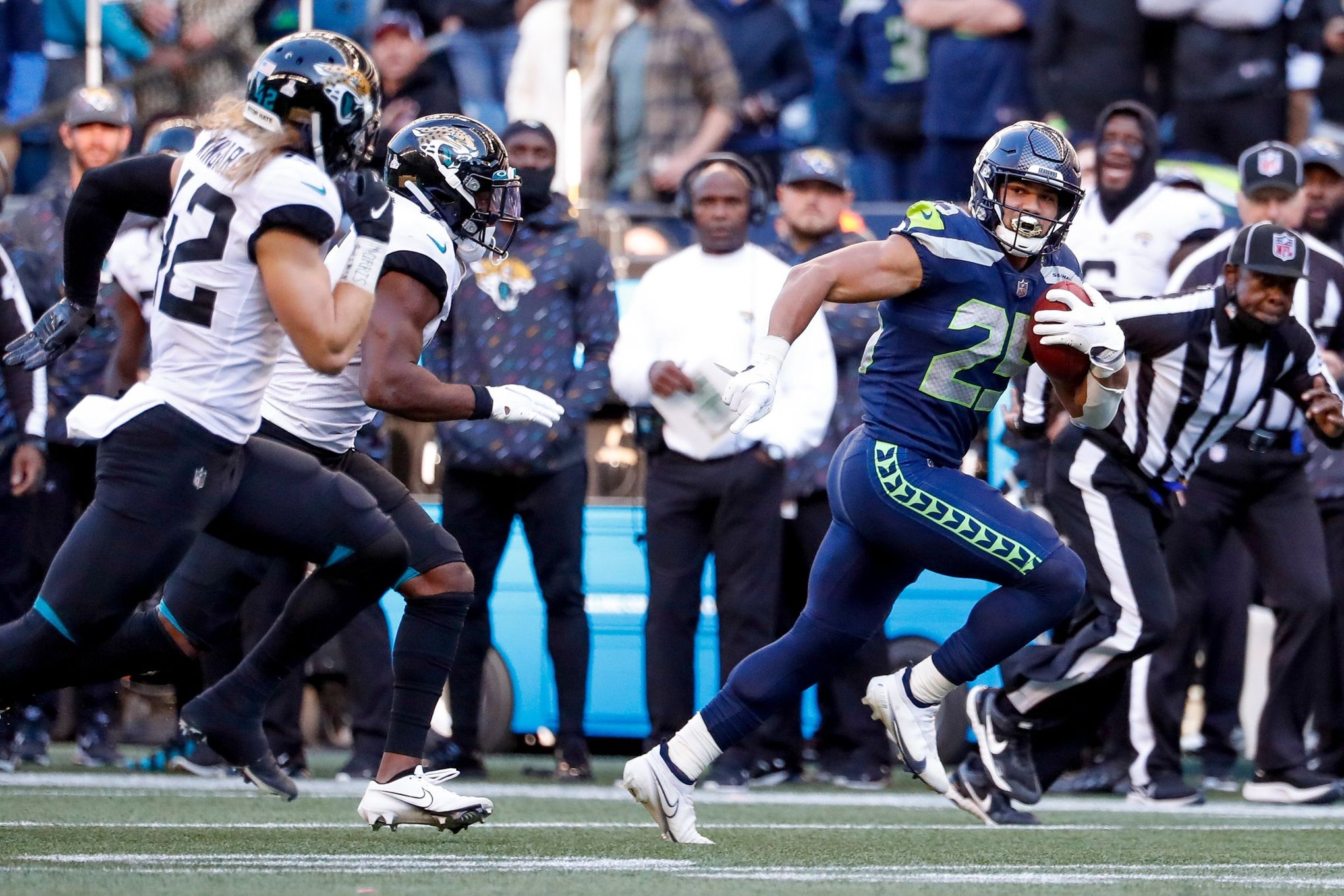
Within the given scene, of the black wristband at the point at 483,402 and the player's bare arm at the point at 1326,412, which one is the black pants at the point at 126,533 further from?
the player's bare arm at the point at 1326,412

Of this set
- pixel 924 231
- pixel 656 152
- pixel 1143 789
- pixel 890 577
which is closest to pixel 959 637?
pixel 890 577

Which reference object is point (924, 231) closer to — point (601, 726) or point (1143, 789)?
point (1143, 789)

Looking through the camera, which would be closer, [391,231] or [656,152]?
[391,231]

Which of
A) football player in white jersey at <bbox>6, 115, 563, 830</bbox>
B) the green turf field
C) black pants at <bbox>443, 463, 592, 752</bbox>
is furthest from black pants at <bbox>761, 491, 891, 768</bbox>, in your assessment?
football player in white jersey at <bbox>6, 115, 563, 830</bbox>

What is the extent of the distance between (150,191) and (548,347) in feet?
9.09

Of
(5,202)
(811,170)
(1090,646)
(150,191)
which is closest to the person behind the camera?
(150,191)

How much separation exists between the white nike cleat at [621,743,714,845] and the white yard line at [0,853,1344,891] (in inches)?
12.2

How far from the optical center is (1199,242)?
853 cm

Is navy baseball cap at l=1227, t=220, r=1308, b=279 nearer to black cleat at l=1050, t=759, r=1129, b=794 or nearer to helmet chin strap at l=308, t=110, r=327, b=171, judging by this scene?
black cleat at l=1050, t=759, r=1129, b=794

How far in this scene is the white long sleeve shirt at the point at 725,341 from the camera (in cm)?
803

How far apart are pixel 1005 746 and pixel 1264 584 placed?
1534 millimetres

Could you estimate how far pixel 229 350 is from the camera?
4977 mm

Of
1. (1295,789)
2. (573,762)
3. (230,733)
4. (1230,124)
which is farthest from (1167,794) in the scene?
(1230,124)

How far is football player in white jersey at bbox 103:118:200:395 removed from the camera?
25.1ft
